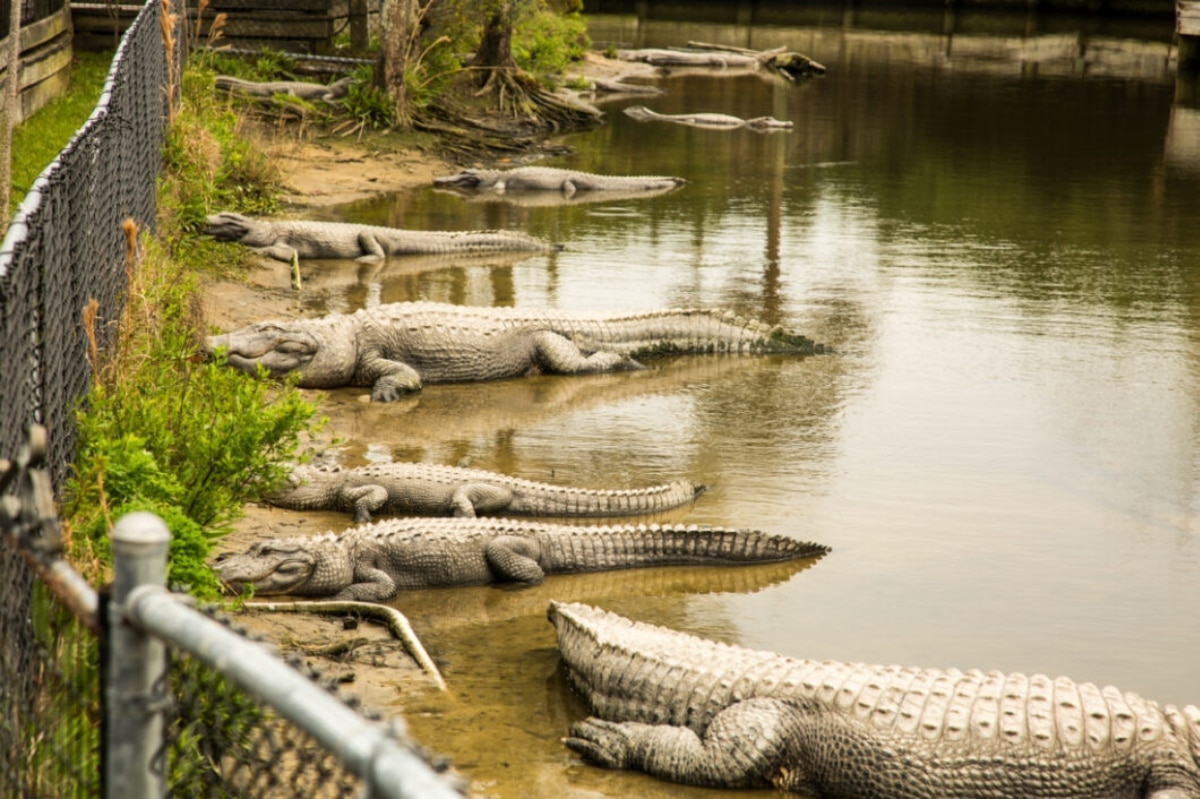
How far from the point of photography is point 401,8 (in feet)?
54.9

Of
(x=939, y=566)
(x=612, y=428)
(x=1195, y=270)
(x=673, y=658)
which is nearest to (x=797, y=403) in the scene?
(x=612, y=428)

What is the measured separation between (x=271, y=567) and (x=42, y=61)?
9870 mm

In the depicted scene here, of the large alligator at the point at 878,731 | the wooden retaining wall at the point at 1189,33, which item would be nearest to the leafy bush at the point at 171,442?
the large alligator at the point at 878,731

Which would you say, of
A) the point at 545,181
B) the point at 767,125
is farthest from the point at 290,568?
the point at 767,125

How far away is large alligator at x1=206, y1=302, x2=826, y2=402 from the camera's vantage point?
8.73 m

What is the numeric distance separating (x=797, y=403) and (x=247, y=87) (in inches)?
414

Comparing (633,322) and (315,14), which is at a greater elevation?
(315,14)

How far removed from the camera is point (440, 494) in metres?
6.75

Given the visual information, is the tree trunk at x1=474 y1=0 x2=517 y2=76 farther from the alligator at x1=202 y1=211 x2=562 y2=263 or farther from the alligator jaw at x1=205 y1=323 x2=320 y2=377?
the alligator jaw at x1=205 y1=323 x2=320 y2=377

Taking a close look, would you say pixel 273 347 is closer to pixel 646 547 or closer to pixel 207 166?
pixel 646 547

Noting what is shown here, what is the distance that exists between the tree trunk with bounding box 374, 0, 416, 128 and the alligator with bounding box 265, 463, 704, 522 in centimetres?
1097

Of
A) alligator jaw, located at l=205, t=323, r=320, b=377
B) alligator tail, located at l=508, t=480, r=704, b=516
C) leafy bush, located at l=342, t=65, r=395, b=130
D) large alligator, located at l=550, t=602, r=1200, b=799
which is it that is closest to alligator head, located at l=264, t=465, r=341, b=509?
alligator tail, located at l=508, t=480, r=704, b=516

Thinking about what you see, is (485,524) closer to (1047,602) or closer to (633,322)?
(1047,602)

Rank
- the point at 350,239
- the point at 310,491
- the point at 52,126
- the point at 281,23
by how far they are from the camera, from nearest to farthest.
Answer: the point at 310,491 < the point at 52,126 < the point at 350,239 < the point at 281,23
